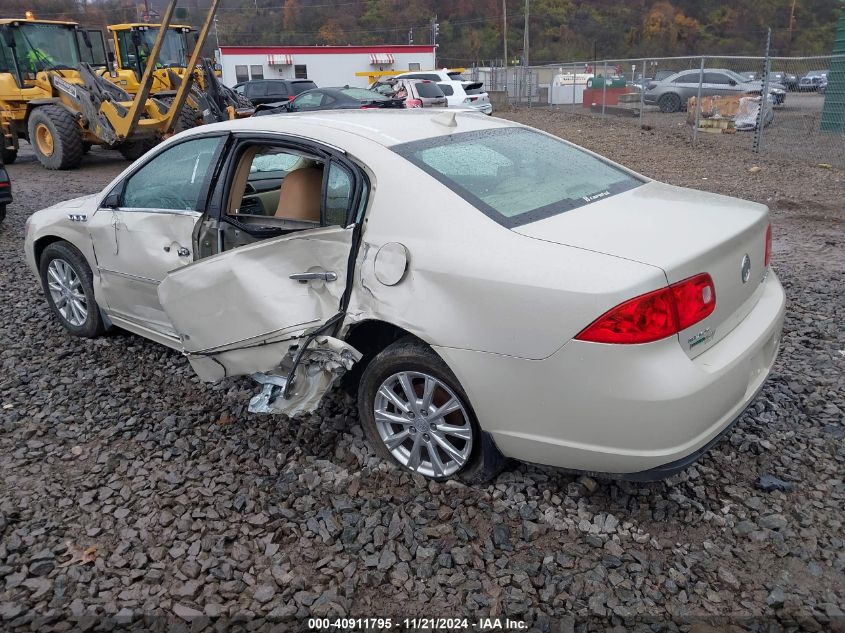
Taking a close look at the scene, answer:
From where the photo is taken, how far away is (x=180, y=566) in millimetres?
2781

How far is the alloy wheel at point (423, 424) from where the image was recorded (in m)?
3.02

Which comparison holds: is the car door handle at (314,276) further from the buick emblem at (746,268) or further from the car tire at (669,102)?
the car tire at (669,102)

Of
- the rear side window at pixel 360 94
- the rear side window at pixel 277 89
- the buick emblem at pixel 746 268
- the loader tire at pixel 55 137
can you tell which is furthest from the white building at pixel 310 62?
the buick emblem at pixel 746 268

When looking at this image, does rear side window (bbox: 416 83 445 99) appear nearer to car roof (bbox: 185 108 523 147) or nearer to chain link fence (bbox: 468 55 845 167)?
chain link fence (bbox: 468 55 845 167)

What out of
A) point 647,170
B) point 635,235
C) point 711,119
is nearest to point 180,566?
point 635,235

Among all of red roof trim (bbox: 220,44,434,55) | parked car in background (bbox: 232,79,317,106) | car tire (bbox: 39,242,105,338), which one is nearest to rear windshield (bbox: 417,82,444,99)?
parked car in background (bbox: 232,79,317,106)

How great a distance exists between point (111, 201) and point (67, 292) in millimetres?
983

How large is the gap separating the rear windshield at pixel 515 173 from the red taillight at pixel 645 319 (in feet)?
2.02

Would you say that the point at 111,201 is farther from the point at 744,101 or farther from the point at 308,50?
the point at 308,50

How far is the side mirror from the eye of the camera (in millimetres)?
4355

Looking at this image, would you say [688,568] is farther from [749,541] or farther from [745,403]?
[745,403]

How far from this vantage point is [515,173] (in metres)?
3.34

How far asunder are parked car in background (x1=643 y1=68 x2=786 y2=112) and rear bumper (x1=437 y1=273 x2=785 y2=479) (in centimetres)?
1427

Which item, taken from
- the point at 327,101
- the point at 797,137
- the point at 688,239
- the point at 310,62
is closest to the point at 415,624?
the point at 688,239
